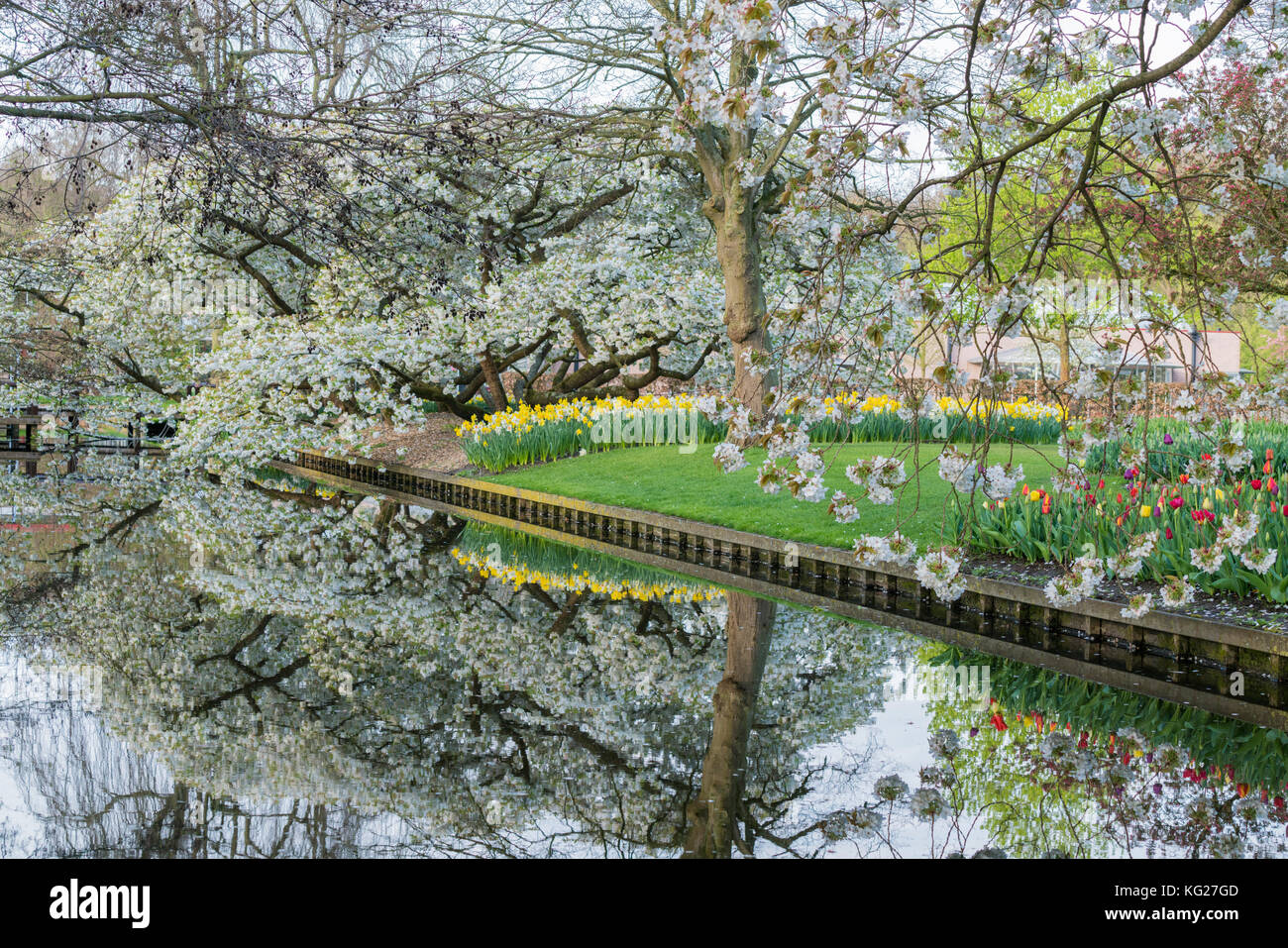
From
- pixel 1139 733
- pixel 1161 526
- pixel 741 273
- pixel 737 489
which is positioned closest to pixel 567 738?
pixel 1139 733

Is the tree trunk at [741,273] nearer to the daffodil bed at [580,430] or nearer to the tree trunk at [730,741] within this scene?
the daffodil bed at [580,430]

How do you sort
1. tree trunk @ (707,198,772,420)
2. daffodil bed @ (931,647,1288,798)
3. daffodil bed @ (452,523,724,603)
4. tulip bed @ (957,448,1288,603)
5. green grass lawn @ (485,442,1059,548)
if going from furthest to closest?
1. tree trunk @ (707,198,772,420)
2. green grass lawn @ (485,442,1059,548)
3. daffodil bed @ (452,523,724,603)
4. tulip bed @ (957,448,1288,603)
5. daffodil bed @ (931,647,1288,798)

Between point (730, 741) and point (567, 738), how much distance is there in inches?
27.6

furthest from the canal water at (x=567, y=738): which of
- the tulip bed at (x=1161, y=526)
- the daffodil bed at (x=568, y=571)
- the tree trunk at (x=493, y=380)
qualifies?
the tree trunk at (x=493, y=380)

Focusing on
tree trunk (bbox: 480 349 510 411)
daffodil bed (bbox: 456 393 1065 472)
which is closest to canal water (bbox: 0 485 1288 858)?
daffodil bed (bbox: 456 393 1065 472)

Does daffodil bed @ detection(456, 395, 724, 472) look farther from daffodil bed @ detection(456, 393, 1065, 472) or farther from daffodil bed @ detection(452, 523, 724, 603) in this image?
daffodil bed @ detection(452, 523, 724, 603)

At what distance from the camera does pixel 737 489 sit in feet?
39.8

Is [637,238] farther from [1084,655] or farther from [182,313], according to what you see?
[1084,655]

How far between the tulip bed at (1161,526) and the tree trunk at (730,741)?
65.9 inches

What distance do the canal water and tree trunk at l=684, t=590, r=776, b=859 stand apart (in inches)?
0.7

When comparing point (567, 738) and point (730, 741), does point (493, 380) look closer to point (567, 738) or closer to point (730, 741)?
point (567, 738)

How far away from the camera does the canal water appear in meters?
3.95
